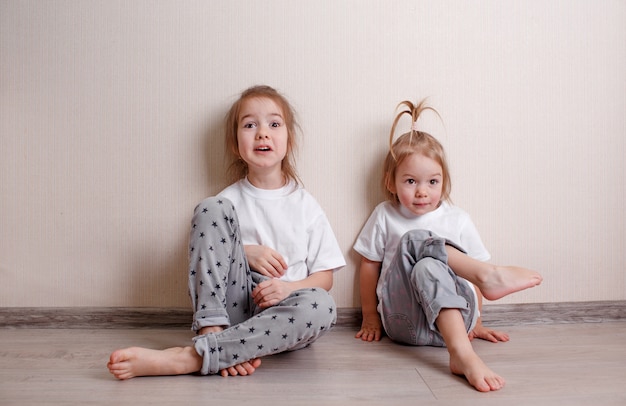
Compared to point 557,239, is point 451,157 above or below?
above

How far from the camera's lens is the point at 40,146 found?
1.41m

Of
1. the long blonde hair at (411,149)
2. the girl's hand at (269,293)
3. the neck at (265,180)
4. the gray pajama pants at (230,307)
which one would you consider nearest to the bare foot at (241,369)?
the gray pajama pants at (230,307)

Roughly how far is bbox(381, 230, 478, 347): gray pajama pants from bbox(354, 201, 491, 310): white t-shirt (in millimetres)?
85

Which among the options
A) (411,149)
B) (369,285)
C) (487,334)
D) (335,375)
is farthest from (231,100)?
(487,334)

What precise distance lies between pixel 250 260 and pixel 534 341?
704 mm

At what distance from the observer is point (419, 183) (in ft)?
4.39

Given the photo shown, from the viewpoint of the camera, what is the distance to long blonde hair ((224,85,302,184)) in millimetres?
1349

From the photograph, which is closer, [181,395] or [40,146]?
[181,395]

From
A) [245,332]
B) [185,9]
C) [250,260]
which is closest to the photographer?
[245,332]

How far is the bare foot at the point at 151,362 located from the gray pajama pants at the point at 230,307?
3 cm

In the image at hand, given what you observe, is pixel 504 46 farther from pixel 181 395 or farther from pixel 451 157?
pixel 181 395

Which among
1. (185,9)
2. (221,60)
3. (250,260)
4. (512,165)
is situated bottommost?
(250,260)

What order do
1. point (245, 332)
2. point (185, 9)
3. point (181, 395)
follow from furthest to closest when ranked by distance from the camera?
1. point (185, 9)
2. point (245, 332)
3. point (181, 395)

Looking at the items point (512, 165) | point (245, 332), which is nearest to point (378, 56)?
point (512, 165)
